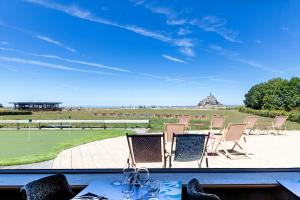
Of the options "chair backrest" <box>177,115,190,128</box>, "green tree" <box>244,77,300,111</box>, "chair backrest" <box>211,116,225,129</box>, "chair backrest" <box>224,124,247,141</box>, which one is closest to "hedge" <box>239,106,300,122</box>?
"green tree" <box>244,77,300,111</box>

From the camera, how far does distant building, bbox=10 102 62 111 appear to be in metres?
3.45

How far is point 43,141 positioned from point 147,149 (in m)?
3.41

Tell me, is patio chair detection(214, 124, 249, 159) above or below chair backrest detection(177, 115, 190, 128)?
below

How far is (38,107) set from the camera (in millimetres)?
3576

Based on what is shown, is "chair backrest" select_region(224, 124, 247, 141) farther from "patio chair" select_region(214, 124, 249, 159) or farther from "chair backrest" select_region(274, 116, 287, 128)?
"chair backrest" select_region(274, 116, 287, 128)

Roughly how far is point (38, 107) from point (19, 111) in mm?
209

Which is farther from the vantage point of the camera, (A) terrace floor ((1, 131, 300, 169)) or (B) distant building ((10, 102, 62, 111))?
(A) terrace floor ((1, 131, 300, 169))

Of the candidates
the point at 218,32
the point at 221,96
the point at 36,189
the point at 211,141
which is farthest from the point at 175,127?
the point at 36,189

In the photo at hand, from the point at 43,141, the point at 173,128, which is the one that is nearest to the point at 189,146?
the point at 173,128

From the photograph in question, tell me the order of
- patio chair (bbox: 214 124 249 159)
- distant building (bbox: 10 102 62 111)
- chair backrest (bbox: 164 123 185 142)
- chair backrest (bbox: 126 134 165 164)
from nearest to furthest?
distant building (bbox: 10 102 62 111), chair backrest (bbox: 126 134 165 164), chair backrest (bbox: 164 123 185 142), patio chair (bbox: 214 124 249 159)

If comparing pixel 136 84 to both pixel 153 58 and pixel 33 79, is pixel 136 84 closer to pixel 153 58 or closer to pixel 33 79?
pixel 153 58

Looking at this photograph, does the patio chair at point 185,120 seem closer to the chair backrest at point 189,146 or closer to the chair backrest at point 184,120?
the chair backrest at point 184,120

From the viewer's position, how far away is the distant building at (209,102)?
356 cm

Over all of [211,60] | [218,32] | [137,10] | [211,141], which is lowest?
[211,141]
